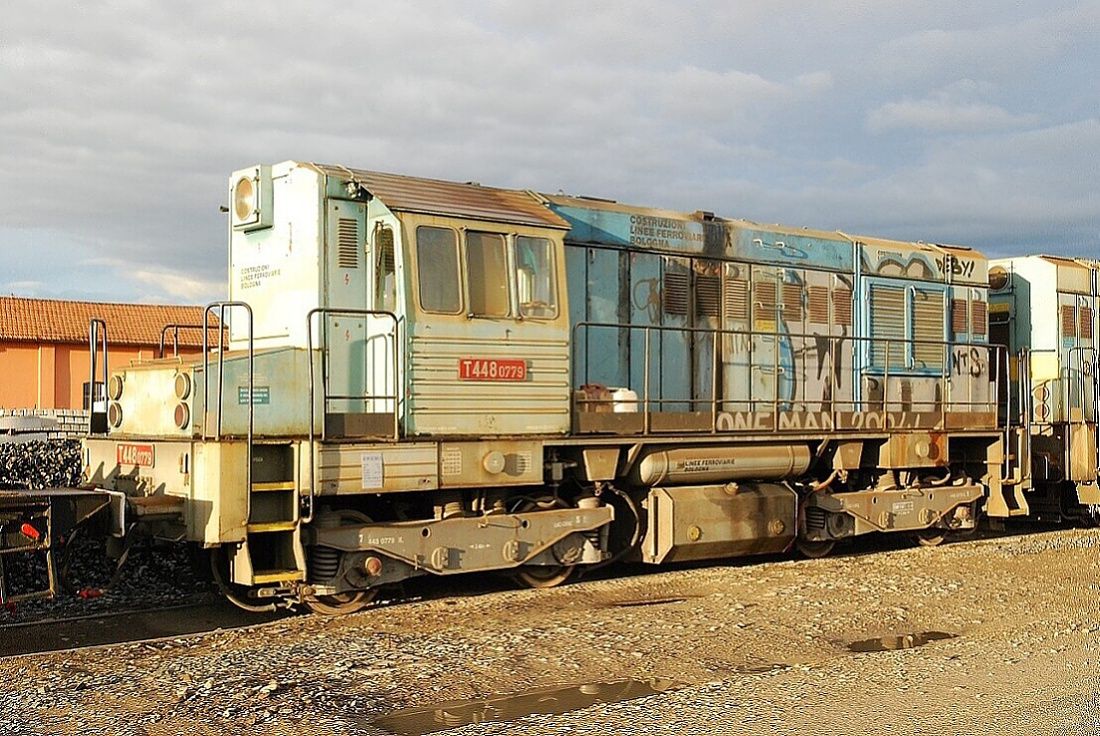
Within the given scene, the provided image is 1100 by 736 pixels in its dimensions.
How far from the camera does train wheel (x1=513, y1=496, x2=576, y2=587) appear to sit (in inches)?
388

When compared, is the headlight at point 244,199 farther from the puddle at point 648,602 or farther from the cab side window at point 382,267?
the puddle at point 648,602

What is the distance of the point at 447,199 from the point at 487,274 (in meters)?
0.71

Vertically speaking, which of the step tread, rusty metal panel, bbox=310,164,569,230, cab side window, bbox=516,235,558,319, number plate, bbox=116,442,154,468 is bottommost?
the step tread

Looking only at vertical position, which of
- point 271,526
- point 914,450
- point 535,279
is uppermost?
point 535,279

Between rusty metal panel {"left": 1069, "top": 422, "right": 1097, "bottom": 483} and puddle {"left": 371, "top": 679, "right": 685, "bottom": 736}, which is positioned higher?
rusty metal panel {"left": 1069, "top": 422, "right": 1097, "bottom": 483}

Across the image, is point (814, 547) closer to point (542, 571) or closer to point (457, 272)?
point (542, 571)

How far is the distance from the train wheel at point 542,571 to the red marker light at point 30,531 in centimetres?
393

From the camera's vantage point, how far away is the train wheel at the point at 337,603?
879 centimetres

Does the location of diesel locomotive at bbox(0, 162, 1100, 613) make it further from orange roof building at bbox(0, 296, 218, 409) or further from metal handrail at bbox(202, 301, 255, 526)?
orange roof building at bbox(0, 296, 218, 409)

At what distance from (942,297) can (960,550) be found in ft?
10.5

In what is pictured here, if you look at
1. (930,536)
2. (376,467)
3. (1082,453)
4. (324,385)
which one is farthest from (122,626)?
(1082,453)

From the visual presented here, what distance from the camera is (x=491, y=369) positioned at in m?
9.20

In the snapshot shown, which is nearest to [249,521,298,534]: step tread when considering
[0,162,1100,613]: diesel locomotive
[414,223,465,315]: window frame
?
[0,162,1100,613]: diesel locomotive

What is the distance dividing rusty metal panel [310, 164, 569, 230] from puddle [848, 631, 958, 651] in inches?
164
